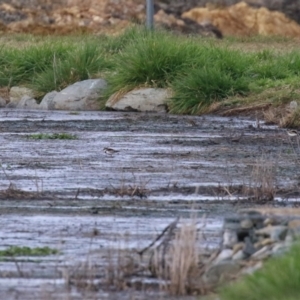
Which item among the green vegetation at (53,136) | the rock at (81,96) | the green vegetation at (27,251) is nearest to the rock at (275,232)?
the green vegetation at (27,251)

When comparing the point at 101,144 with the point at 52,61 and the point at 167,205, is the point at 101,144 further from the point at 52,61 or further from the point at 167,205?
the point at 52,61

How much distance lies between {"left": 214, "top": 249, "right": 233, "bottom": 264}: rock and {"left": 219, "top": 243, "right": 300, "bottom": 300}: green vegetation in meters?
0.47

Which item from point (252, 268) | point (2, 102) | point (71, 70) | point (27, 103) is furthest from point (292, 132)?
point (252, 268)

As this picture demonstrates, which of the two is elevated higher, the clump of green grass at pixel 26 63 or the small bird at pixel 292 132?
the small bird at pixel 292 132

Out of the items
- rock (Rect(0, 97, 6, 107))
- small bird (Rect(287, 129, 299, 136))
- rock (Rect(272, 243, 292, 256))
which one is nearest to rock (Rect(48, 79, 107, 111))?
rock (Rect(0, 97, 6, 107))

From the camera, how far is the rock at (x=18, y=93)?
1927cm

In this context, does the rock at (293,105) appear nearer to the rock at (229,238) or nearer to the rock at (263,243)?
the rock at (229,238)

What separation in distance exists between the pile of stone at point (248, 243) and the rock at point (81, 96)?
1199 centimetres

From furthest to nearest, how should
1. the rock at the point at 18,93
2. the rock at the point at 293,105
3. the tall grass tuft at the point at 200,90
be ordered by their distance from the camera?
the rock at the point at 18,93 → the tall grass tuft at the point at 200,90 → the rock at the point at 293,105

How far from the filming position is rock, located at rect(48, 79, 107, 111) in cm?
1853

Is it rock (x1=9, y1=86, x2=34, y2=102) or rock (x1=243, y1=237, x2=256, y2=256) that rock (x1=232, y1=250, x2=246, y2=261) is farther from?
rock (x1=9, y1=86, x2=34, y2=102)

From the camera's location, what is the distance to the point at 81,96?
18.5 meters

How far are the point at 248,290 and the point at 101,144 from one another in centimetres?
788

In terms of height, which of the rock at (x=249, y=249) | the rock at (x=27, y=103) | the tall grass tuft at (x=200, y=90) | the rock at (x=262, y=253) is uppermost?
the rock at (x=262, y=253)
